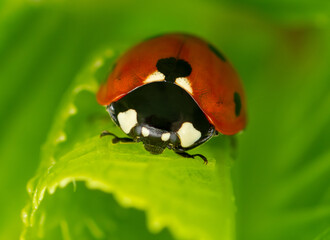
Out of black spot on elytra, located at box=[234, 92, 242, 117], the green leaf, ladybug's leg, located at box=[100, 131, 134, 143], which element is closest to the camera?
the green leaf

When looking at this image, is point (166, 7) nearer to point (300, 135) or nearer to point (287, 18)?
point (287, 18)

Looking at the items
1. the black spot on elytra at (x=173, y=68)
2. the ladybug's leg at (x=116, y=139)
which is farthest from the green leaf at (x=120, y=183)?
the black spot on elytra at (x=173, y=68)

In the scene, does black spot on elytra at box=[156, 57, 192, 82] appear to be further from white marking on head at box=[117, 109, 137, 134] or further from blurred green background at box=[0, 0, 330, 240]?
blurred green background at box=[0, 0, 330, 240]

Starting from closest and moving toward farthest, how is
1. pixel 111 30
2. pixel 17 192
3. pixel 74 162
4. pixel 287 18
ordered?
pixel 74 162 → pixel 17 192 → pixel 287 18 → pixel 111 30

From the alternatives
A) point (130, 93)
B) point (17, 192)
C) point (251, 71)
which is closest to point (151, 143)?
point (130, 93)

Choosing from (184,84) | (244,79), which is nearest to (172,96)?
(184,84)

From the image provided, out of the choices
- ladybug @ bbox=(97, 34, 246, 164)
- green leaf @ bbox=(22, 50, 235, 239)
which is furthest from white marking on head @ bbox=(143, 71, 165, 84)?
green leaf @ bbox=(22, 50, 235, 239)

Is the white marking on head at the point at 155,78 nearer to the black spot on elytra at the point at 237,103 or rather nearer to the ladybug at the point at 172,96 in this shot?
the ladybug at the point at 172,96
